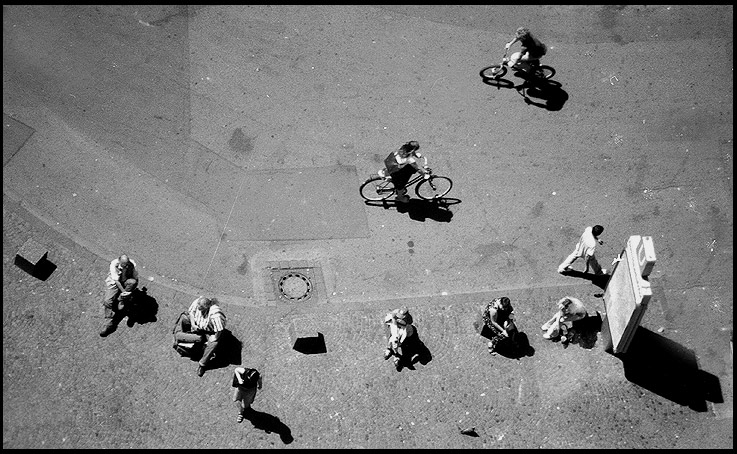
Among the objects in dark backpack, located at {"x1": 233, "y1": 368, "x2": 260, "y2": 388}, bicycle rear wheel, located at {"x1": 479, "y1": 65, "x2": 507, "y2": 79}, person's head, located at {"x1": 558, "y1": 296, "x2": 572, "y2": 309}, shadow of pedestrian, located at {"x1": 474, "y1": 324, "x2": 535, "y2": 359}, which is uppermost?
bicycle rear wheel, located at {"x1": 479, "y1": 65, "x2": 507, "y2": 79}

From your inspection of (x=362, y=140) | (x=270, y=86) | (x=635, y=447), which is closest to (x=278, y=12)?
(x=270, y=86)

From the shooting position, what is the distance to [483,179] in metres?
17.5

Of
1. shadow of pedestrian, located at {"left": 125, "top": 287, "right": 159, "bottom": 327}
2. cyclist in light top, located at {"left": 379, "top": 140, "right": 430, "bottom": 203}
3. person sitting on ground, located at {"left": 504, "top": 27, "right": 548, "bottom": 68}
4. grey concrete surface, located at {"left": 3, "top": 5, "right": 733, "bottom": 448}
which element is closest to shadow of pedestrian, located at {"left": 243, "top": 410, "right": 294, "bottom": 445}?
grey concrete surface, located at {"left": 3, "top": 5, "right": 733, "bottom": 448}

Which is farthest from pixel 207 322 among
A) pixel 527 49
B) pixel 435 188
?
pixel 527 49

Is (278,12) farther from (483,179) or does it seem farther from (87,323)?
(87,323)

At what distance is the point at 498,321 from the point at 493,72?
20.8 ft

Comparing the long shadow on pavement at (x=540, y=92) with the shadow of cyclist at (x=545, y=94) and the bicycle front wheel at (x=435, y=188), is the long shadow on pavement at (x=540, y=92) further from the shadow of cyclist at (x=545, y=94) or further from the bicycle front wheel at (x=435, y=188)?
the bicycle front wheel at (x=435, y=188)

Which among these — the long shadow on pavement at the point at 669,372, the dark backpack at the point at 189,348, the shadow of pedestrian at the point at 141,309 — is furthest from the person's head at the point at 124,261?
the long shadow on pavement at the point at 669,372

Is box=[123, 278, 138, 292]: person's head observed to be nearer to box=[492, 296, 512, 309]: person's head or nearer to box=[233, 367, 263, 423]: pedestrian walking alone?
box=[233, 367, 263, 423]: pedestrian walking alone

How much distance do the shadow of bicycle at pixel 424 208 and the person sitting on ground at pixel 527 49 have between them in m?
3.71

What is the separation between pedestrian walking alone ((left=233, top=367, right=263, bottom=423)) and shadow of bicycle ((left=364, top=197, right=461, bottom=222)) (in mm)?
4666

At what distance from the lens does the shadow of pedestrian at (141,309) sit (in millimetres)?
15367

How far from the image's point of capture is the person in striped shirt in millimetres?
14719

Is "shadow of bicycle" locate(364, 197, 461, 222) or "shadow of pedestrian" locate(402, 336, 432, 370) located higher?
"shadow of bicycle" locate(364, 197, 461, 222)
